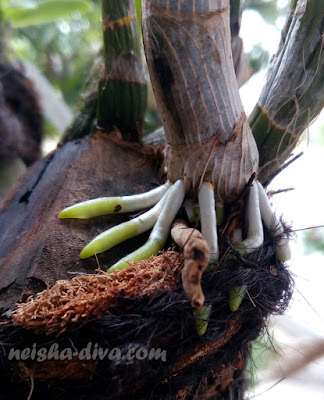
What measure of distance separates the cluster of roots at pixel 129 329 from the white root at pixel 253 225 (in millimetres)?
39

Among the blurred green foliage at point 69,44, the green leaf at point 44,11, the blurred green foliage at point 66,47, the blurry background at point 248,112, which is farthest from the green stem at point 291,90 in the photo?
the blurred green foliage at point 66,47

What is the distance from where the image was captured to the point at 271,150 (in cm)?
78

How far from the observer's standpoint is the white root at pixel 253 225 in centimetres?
65

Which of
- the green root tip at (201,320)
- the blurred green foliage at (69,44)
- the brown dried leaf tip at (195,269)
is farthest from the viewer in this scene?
the blurred green foliage at (69,44)

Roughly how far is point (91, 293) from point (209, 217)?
0.68 feet

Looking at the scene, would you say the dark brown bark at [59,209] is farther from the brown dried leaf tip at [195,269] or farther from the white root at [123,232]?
the brown dried leaf tip at [195,269]

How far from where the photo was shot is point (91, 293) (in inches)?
22.0

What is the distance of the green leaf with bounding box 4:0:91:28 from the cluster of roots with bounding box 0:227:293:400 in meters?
1.69

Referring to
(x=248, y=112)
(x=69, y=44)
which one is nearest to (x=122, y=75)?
(x=248, y=112)

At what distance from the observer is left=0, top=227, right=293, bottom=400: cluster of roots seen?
526 millimetres

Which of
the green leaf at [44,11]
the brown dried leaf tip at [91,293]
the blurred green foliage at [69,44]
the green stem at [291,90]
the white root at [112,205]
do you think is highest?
the blurred green foliage at [69,44]

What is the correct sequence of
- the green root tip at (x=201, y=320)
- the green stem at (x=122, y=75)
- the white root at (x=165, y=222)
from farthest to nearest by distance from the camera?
1. the green stem at (x=122, y=75)
2. the white root at (x=165, y=222)
3. the green root tip at (x=201, y=320)

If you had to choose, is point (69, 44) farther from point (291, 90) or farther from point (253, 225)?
point (253, 225)

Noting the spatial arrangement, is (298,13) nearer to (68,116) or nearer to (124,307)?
(124,307)
